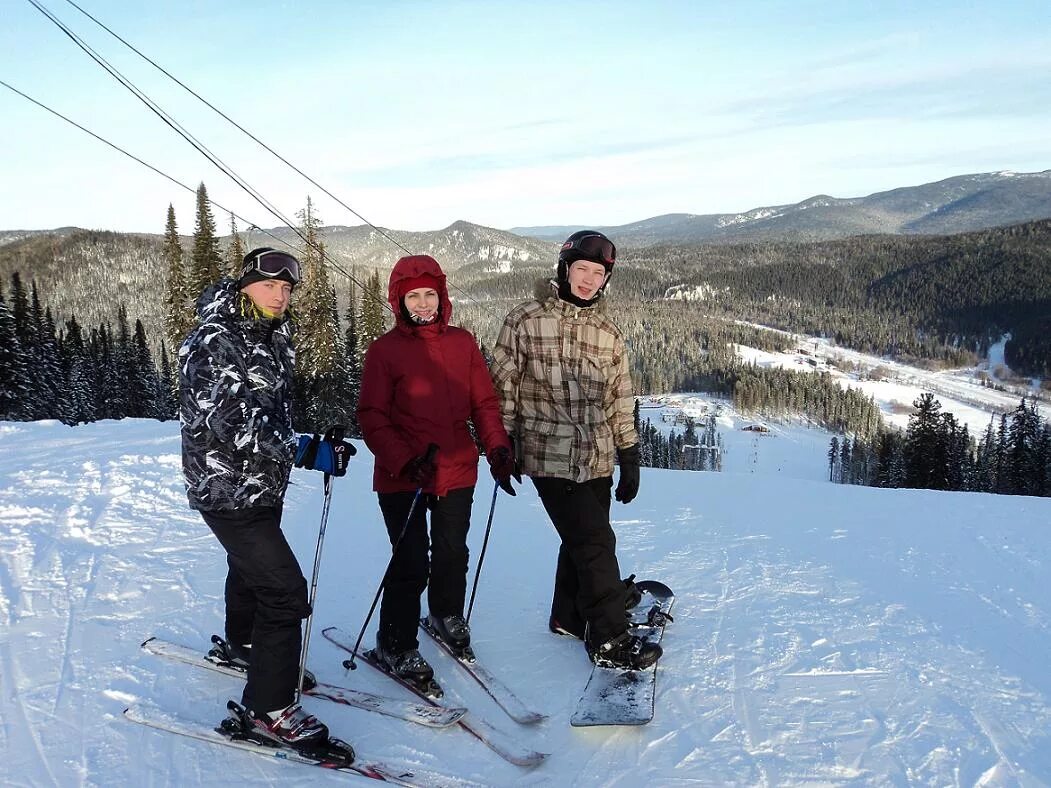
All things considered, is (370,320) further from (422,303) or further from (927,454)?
(927,454)

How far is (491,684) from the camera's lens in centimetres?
382

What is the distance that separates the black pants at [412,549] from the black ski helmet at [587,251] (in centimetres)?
142

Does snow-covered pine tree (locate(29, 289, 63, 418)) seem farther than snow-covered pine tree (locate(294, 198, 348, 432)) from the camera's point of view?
Yes

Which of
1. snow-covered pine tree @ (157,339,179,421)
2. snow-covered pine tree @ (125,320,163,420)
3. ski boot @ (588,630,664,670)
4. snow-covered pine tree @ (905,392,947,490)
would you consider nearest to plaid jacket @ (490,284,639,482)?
ski boot @ (588,630,664,670)

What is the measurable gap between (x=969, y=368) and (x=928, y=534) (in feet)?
640

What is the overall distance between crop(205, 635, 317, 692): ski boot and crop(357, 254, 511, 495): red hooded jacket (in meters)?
1.08

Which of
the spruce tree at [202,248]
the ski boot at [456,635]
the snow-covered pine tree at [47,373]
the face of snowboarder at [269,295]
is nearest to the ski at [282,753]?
the ski boot at [456,635]

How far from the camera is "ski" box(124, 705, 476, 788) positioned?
2990 mm

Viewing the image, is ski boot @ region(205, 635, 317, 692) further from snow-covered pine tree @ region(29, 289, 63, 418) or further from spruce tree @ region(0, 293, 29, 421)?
snow-covered pine tree @ region(29, 289, 63, 418)

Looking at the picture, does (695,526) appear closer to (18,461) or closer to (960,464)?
(18,461)

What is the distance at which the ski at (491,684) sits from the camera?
3555mm

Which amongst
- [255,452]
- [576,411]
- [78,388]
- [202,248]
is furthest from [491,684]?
[78,388]

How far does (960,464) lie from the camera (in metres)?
44.8

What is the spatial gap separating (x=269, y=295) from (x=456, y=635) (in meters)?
2.24
